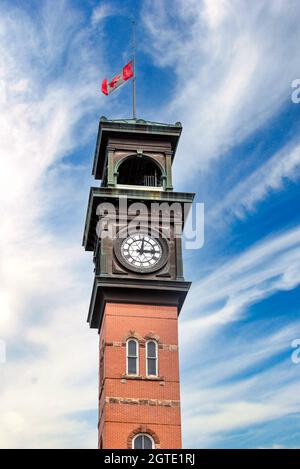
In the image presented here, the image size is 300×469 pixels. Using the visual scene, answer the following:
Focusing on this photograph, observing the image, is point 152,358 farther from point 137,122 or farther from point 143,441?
point 137,122

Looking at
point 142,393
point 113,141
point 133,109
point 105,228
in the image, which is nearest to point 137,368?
point 142,393

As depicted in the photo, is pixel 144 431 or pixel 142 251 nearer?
pixel 144 431

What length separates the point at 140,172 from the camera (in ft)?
193

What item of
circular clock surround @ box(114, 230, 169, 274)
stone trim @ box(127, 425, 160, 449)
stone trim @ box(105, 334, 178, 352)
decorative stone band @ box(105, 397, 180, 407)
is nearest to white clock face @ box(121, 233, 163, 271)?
circular clock surround @ box(114, 230, 169, 274)

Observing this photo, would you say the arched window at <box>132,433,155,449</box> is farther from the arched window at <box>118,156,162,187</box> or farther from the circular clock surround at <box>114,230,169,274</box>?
the arched window at <box>118,156,162,187</box>

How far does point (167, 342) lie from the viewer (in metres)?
50.3

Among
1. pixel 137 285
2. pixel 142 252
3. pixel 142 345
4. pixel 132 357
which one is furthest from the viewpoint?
pixel 142 252

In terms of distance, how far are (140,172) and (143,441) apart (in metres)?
19.3

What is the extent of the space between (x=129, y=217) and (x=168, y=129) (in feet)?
22.5

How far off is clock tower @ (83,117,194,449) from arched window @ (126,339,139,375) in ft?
0.19

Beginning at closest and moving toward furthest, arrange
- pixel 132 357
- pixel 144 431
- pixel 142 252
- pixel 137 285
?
pixel 144 431 → pixel 132 357 → pixel 137 285 → pixel 142 252

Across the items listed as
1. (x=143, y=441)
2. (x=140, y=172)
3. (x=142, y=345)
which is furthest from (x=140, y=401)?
(x=140, y=172)

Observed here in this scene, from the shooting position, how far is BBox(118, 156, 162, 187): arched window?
56.5 meters
